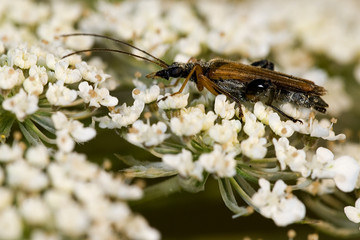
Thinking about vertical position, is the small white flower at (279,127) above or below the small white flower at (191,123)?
above

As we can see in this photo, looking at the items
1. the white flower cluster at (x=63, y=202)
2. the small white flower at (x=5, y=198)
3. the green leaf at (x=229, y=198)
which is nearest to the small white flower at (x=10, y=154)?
the white flower cluster at (x=63, y=202)

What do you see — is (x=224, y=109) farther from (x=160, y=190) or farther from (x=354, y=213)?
(x=354, y=213)

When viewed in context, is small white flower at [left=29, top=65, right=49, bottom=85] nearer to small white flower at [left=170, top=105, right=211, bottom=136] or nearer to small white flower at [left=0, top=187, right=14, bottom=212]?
small white flower at [left=170, top=105, right=211, bottom=136]

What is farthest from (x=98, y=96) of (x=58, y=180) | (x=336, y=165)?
(x=336, y=165)

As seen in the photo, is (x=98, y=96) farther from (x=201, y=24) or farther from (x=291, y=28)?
(x=291, y=28)

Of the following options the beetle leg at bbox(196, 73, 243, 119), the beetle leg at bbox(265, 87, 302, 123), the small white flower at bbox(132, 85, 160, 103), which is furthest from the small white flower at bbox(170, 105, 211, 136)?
the beetle leg at bbox(265, 87, 302, 123)

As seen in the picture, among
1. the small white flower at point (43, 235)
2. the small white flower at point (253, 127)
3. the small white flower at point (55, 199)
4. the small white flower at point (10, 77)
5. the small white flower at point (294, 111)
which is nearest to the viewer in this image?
the small white flower at point (43, 235)

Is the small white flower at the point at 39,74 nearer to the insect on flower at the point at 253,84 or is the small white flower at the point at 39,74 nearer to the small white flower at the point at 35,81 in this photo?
the small white flower at the point at 35,81
